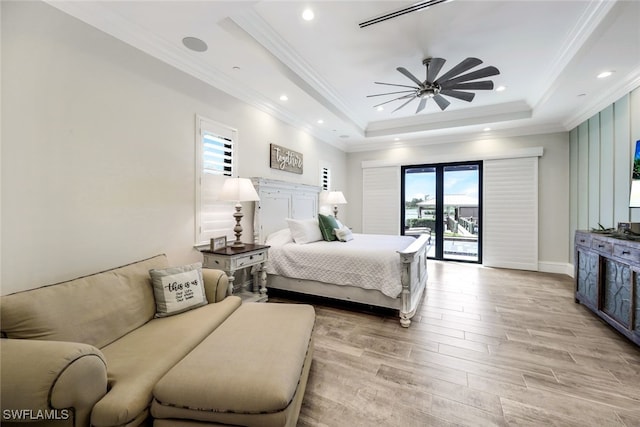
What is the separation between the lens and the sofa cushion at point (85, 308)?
1.28m

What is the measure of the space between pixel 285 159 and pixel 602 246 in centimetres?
394

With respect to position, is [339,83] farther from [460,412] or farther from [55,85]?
[460,412]

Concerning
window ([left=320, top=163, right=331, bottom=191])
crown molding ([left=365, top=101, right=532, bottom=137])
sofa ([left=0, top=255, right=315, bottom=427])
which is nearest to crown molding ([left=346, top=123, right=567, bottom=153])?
crown molding ([left=365, top=101, right=532, bottom=137])

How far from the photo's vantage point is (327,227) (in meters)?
3.75

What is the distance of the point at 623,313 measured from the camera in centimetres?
232

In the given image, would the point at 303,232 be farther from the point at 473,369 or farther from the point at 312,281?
the point at 473,369

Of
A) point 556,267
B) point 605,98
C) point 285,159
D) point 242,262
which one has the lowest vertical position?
point 556,267

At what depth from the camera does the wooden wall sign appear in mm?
3914

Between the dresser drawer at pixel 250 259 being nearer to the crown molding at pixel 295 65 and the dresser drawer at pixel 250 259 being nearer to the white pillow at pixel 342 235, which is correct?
the white pillow at pixel 342 235

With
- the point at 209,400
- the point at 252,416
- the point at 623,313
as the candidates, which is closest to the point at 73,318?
the point at 209,400

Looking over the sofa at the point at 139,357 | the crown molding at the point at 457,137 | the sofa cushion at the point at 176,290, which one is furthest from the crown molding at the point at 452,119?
the sofa cushion at the point at 176,290

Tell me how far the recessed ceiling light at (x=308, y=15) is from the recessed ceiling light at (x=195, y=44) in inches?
37.3

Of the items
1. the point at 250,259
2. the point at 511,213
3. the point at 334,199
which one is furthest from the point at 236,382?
the point at 511,213

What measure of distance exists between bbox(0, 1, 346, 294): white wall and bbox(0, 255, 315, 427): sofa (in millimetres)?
391
